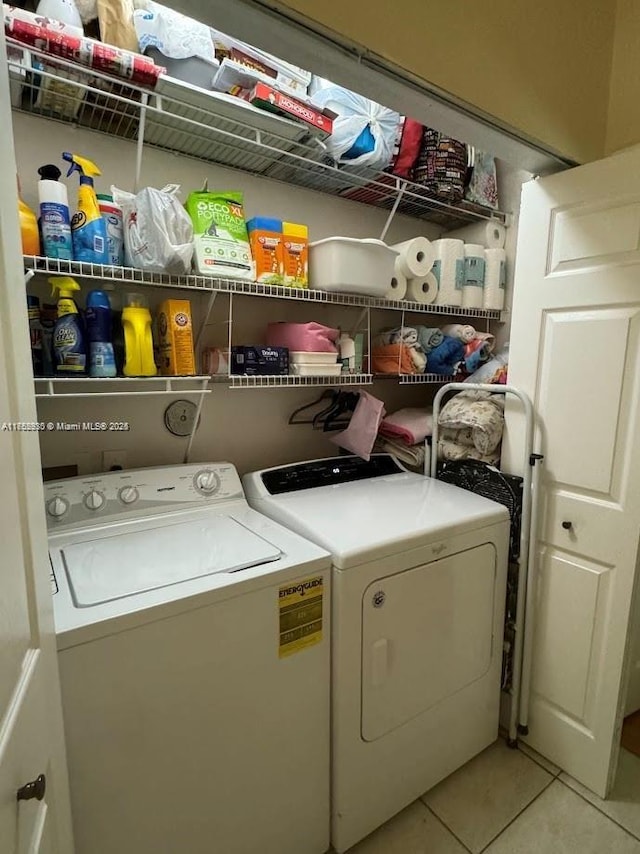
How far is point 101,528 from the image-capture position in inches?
54.9

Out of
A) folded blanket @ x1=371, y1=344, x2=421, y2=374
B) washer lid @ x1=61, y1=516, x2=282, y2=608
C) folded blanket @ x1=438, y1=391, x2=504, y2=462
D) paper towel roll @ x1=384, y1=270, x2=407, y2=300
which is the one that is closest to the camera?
washer lid @ x1=61, y1=516, x2=282, y2=608

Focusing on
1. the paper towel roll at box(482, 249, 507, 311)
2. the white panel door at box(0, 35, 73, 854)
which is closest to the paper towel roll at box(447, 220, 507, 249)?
the paper towel roll at box(482, 249, 507, 311)

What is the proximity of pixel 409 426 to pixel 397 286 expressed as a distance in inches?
25.2

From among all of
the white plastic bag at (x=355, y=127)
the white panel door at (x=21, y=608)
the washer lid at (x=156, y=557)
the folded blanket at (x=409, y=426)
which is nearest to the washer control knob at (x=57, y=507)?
the washer lid at (x=156, y=557)

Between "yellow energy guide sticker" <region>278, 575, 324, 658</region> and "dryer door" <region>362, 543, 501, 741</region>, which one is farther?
"dryer door" <region>362, 543, 501, 741</region>

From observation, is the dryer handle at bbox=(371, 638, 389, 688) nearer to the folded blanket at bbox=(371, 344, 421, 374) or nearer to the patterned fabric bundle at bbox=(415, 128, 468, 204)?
the folded blanket at bbox=(371, 344, 421, 374)

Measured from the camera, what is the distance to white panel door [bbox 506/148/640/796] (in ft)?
4.44

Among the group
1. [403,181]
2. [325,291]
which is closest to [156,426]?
[325,291]

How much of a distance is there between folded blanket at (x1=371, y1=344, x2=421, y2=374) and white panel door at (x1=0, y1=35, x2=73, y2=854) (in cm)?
154

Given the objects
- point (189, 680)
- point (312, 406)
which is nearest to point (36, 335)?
point (189, 680)

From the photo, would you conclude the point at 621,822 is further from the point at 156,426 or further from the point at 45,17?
the point at 45,17

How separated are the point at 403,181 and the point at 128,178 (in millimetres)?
1076

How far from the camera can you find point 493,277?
7.00 ft

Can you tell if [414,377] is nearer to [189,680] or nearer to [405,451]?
[405,451]
